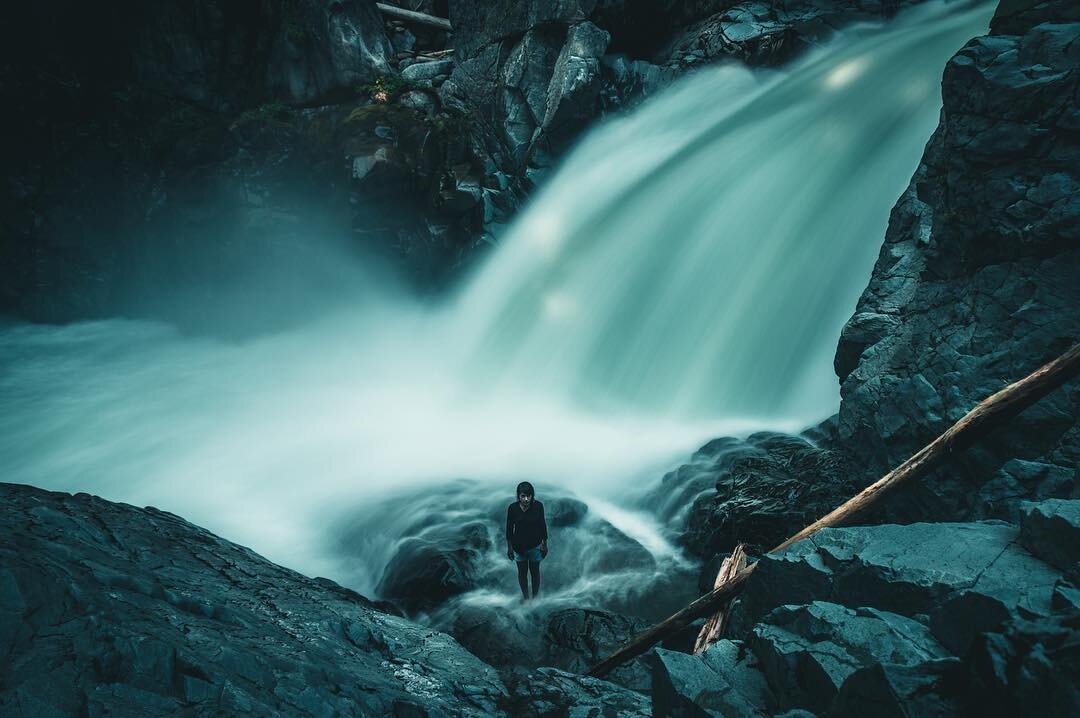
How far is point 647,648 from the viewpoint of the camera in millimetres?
5438

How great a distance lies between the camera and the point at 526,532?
264 inches

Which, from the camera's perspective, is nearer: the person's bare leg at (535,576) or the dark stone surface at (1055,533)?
the dark stone surface at (1055,533)

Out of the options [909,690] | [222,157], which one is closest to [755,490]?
[909,690]

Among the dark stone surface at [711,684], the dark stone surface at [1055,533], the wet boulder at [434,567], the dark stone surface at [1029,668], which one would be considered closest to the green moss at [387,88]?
the wet boulder at [434,567]

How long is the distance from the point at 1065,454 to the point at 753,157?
42.5ft

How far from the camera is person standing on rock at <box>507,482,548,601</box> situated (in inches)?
260

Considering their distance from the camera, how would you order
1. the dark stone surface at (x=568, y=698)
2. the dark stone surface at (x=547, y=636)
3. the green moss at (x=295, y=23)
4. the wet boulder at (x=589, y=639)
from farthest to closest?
the green moss at (x=295, y=23) < the dark stone surface at (x=547, y=636) < the wet boulder at (x=589, y=639) < the dark stone surface at (x=568, y=698)

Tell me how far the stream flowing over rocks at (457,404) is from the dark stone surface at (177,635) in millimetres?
26

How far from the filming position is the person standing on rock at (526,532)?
21.7 ft

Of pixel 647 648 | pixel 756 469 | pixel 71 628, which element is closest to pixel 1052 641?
pixel 647 648

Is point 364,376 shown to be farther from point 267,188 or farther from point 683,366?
point 683,366

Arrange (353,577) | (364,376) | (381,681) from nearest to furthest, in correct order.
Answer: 1. (381,681)
2. (353,577)
3. (364,376)

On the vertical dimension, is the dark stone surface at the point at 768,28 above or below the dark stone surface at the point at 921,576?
above

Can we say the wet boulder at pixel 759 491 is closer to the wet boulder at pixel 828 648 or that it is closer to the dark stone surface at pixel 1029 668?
the wet boulder at pixel 828 648
